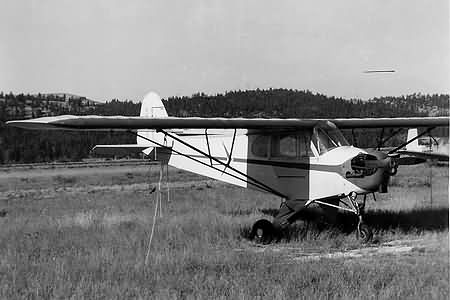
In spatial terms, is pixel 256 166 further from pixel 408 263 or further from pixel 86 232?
pixel 408 263

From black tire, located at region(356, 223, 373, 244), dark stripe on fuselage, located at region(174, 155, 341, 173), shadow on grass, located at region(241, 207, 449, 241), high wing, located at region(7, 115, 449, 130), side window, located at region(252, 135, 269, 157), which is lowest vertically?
shadow on grass, located at region(241, 207, 449, 241)

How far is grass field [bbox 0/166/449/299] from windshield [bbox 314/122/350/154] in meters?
1.67

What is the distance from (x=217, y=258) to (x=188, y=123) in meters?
2.71

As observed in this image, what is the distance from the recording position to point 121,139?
307 ft

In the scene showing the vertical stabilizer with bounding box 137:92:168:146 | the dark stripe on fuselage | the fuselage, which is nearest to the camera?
the fuselage

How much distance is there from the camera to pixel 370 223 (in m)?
12.0

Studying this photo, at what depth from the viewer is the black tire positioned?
9.77 m

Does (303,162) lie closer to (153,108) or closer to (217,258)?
(217,258)

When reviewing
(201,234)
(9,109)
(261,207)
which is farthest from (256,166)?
(9,109)

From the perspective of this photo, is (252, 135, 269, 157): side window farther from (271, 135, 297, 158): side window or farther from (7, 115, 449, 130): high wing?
(7, 115, 449, 130): high wing

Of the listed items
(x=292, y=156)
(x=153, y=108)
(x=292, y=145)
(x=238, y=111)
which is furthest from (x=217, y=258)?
(x=238, y=111)

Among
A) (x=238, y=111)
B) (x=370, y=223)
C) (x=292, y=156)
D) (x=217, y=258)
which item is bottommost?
(x=370, y=223)

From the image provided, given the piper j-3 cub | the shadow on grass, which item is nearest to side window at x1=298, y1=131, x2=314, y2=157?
the piper j-3 cub

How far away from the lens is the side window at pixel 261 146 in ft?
38.5
